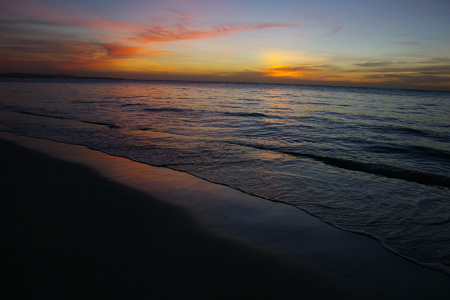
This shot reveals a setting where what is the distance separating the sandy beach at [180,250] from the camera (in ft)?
8.66

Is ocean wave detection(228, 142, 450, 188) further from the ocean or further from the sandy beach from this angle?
the sandy beach

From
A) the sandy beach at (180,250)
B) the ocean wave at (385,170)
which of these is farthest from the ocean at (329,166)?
the sandy beach at (180,250)

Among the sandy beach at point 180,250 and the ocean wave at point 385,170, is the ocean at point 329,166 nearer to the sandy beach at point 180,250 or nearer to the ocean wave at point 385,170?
the ocean wave at point 385,170

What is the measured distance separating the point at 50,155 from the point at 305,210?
293 inches

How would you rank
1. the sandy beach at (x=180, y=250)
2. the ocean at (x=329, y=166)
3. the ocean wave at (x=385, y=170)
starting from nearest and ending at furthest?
the sandy beach at (x=180, y=250) < the ocean at (x=329, y=166) < the ocean wave at (x=385, y=170)

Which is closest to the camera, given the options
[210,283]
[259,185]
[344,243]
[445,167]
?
[210,283]

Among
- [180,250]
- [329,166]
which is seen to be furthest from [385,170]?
[180,250]

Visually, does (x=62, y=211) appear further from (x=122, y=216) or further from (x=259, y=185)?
(x=259, y=185)

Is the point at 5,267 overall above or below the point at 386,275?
above

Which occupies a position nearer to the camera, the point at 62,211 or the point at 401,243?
the point at 401,243

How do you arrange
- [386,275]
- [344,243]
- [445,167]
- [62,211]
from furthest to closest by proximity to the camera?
[445,167]
[62,211]
[344,243]
[386,275]

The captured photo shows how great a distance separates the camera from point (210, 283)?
2.71 metres

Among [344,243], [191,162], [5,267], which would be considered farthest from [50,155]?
[344,243]

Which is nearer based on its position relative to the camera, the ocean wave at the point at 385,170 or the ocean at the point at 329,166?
the ocean at the point at 329,166
